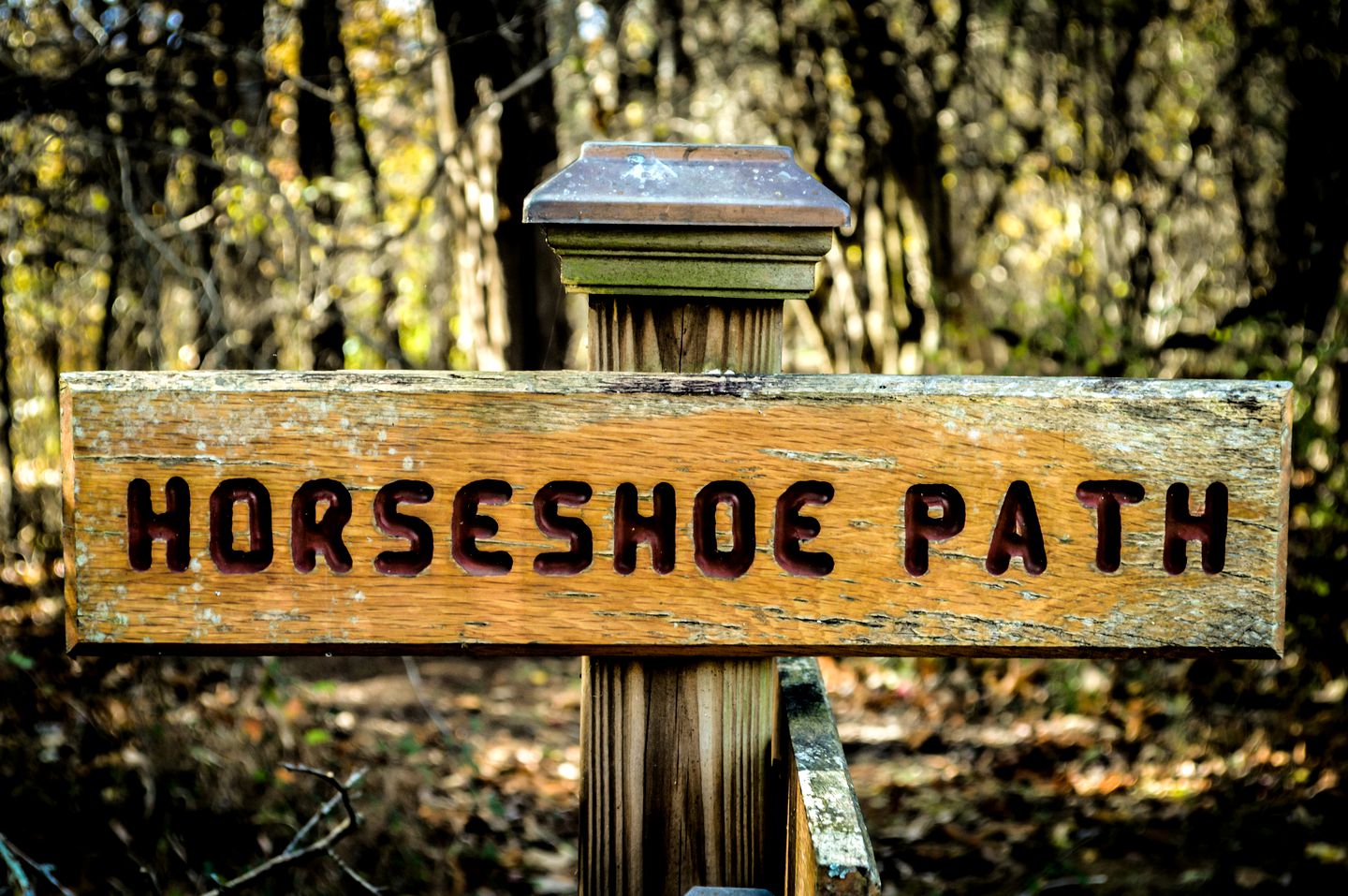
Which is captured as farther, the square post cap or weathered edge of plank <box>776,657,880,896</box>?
the square post cap

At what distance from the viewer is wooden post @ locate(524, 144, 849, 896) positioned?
3.65 ft

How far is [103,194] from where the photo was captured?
3.96 metres

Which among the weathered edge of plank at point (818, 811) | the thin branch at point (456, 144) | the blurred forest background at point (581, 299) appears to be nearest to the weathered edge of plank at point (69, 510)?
the weathered edge of plank at point (818, 811)

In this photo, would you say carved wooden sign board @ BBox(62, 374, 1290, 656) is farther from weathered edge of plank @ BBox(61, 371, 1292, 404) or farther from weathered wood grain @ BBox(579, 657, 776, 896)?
weathered wood grain @ BBox(579, 657, 776, 896)

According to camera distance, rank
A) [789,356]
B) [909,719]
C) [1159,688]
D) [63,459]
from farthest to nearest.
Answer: [789,356] < [909,719] < [1159,688] < [63,459]

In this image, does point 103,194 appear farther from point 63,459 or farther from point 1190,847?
point 1190,847

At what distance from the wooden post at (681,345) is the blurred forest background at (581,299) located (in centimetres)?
121

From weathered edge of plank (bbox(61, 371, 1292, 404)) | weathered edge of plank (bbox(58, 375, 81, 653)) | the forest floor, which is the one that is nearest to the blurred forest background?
the forest floor

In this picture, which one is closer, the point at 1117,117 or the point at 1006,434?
the point at 1006,434

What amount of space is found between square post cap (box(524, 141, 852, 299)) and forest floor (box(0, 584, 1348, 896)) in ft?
5.53

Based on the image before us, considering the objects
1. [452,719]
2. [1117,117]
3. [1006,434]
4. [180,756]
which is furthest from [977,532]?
[1117,117]

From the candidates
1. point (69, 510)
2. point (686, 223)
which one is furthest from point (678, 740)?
point (69, 510)

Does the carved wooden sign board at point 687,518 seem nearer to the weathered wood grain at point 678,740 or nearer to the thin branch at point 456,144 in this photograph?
the weathered wood grain at point 678,740

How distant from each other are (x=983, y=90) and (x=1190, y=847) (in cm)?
386
